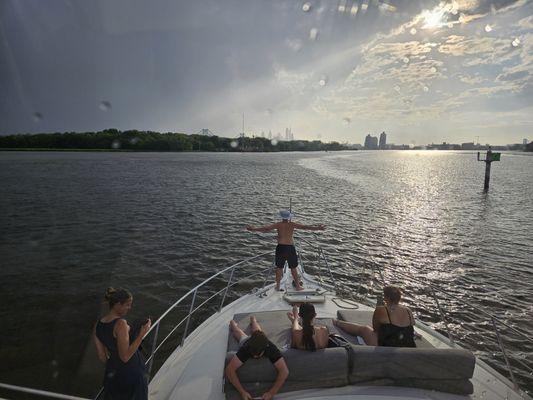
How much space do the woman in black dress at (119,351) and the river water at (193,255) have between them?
5.06m

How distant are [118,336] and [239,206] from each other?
87.6 ft

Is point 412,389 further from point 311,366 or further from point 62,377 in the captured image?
point 62,377

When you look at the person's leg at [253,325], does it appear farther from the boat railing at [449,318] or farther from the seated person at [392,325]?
the boat railing at [449,318]

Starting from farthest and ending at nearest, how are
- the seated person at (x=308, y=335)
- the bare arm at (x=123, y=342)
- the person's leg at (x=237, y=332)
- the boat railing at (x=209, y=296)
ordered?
the boat railing at (x=209, y=296)
the person's leg at (x=237, y=332)
the seated person at (x=308, y=335)
the bare arm at (x=123, y=342)

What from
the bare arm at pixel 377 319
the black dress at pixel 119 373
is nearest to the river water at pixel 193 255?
the bare arm at pixel 377 319

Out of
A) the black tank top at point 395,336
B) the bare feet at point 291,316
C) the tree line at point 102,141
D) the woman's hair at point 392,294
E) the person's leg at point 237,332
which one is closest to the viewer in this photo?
the black tank top at point 395,336

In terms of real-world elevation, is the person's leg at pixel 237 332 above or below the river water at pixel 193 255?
above

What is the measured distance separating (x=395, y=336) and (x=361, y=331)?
2.33ft

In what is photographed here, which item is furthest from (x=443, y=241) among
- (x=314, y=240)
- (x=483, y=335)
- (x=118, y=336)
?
(x=118, y=336)

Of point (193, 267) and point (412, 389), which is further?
point (193, 267)

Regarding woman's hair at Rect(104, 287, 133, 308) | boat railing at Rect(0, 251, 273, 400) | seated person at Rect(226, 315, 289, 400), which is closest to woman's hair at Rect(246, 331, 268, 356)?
seated person at Rect(226, 315, 289, 400)

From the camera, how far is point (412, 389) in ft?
15.6

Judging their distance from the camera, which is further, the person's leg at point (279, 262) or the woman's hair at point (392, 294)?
the person's leg at point (279, 262)

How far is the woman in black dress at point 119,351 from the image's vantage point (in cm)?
388
